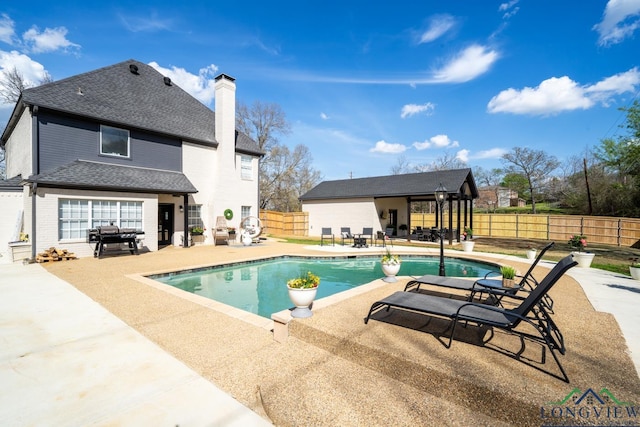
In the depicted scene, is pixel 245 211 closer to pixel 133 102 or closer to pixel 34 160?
pixel 133 102

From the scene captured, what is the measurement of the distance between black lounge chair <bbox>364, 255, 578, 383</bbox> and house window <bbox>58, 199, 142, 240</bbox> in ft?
40.7

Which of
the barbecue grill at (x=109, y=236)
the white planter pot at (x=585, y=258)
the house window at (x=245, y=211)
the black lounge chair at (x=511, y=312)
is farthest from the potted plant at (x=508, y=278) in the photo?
the house window at (x=245, y=211)

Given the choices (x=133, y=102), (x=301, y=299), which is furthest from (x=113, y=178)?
(x=301, y=299)

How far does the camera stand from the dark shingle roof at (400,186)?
18322 mm

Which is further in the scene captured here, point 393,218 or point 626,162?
point 393,218

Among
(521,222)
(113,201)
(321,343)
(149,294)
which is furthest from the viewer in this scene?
(521,222)

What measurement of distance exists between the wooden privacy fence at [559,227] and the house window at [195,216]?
18.3m

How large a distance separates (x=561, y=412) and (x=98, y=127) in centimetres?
1630

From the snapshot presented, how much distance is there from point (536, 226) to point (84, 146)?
27.0 metres

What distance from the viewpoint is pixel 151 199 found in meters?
13.1

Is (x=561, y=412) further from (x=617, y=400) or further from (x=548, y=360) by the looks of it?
(x=548, y=360)

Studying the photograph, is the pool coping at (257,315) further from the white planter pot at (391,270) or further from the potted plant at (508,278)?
the potted plant at (508,278)

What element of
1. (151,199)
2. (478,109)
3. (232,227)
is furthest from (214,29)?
(478,109)

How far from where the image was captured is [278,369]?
10.9ft
